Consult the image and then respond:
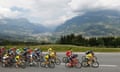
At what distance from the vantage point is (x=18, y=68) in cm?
2897

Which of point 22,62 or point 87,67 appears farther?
point 22,62

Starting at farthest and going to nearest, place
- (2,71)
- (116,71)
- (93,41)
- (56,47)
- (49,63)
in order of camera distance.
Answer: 1. (93,41)
2. (56,47)
3. (49,63)
4. (2,71)
5. (116,71)

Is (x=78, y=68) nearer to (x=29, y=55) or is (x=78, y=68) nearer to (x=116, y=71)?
(x=116, y=71)

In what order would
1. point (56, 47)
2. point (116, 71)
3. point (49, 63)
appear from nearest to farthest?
point (116, 71)
point (49, 63)
point (56, 47)

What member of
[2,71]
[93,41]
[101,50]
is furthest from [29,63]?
[93,41]

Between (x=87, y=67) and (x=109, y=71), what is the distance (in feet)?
10.5

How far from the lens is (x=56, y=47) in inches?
2191

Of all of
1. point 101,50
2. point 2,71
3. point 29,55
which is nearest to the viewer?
point 2,71

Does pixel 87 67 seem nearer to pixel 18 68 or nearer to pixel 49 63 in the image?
pixel 49 63

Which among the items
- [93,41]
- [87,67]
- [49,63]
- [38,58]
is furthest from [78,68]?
[93,41]

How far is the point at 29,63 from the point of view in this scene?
30406 mm

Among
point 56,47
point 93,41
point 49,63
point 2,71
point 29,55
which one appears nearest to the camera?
point 2,71

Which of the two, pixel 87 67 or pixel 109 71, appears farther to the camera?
pixel 87 67

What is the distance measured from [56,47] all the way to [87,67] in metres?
28.0
